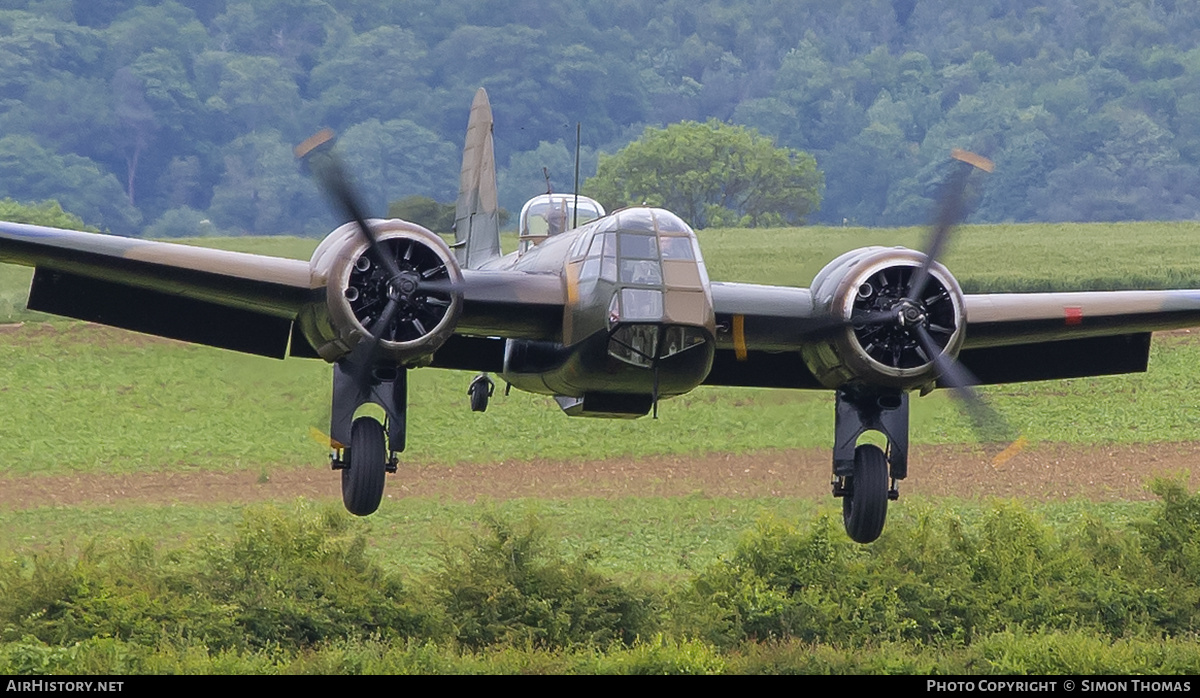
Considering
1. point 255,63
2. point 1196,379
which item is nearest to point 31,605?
point 1196,379

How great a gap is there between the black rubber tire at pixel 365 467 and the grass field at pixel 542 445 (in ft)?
14.8

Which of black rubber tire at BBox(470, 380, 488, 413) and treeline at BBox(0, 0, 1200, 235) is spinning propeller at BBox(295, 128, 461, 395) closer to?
black rubber tire at BBox(470, 380, 488, 413)

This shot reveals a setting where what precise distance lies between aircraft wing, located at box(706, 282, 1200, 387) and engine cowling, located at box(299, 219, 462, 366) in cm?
376

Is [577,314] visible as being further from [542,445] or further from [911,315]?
[542,445]

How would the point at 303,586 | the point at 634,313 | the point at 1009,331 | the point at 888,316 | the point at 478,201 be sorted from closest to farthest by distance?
the point at 634,313 → the point at 888,316 → the point at 1009,331 → the point at 478,201 → the point at 303,586

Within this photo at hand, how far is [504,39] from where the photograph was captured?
5098 inches

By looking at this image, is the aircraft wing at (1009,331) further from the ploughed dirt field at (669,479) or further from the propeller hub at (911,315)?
the ploughed dirt field at (669,479)

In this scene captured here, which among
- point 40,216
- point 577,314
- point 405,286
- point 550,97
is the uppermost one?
point 550,97

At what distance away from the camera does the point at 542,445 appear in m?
50.4

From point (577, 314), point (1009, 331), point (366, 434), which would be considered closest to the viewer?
point (577, 314)

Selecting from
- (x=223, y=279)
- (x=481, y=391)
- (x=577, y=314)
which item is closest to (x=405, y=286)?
(x=577, y=314)

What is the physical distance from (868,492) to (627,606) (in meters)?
8.35

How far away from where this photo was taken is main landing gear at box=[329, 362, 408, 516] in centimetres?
2306

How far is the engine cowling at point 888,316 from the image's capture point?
2305 cm
